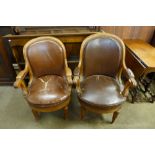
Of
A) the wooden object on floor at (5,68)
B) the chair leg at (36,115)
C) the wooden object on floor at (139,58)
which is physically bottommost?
the chair leg at (36,115)

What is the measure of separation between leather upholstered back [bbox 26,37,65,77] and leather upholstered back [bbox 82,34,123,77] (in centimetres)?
30

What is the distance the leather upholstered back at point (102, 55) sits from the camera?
1.51m

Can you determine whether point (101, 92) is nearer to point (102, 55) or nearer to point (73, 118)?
point (102, 55)

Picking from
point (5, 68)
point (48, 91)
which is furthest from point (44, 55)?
point (5, 68)

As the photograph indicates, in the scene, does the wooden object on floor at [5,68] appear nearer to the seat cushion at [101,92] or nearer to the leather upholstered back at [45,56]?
the leather upholstered back at [45,56]

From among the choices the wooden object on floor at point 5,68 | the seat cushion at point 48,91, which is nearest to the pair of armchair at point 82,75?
the seat cushion at point 48,91

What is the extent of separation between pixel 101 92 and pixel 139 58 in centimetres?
75

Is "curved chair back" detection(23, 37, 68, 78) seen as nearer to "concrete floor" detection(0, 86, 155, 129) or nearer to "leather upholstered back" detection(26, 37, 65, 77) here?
"leather upholstered back" detection(26, 37, 65, 77)

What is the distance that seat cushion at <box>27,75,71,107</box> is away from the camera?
1366 mm

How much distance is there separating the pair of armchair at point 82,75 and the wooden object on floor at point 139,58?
0.27m

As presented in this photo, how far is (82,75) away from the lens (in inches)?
65.3

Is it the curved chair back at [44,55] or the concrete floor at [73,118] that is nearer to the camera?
the curved chair back at [44,55]

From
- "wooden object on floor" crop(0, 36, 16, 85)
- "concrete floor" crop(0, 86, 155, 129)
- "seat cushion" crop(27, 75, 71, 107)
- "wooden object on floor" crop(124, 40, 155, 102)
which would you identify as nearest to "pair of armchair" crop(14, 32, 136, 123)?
"seat cushion" crop(27, 75, 71, 107)
